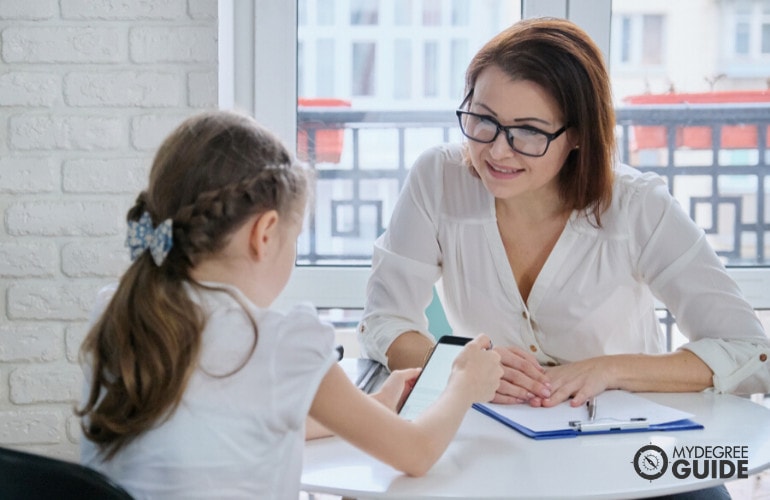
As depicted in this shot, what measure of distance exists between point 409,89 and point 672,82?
2.41 ft

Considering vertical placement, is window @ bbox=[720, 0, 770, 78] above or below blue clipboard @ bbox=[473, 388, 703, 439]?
above

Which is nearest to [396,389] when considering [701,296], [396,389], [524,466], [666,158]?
[396,389]

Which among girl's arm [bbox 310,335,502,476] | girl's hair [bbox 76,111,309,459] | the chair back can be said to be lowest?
girl's arm [bbox 310,335,502,476]

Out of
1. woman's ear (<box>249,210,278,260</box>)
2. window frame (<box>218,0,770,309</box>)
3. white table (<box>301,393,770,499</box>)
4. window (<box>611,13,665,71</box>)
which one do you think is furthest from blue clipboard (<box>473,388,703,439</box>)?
window (<box>611,13,665,71</box>)

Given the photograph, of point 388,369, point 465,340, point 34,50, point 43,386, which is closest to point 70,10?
point 34,50

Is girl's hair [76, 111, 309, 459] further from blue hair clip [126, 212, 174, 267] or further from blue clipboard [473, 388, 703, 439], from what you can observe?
blue clipboard [473, 388, 703, 439]

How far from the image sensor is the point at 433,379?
57.4 inches

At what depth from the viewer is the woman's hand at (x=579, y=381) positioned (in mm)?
1480

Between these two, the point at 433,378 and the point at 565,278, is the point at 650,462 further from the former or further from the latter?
the point at 565,278

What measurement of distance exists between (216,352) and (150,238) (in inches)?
6.1

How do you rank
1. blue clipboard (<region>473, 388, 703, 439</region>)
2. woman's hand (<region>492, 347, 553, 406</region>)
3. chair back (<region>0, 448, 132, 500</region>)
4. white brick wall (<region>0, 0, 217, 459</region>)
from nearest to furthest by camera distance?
chair back (<region>0, 448, 132, 500</region>)
blue clipboard (<region>473, 388, 703, 439</region>)
woman's hand (<region>492, 347, 553, 406</region>)
white brick wall (<region>0, 0, 217, 459</region>)

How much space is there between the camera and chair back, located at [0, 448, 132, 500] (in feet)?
2.73

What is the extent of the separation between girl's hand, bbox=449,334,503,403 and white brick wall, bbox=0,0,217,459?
1.19 metres

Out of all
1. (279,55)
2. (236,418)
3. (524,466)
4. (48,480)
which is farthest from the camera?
(279,55)
